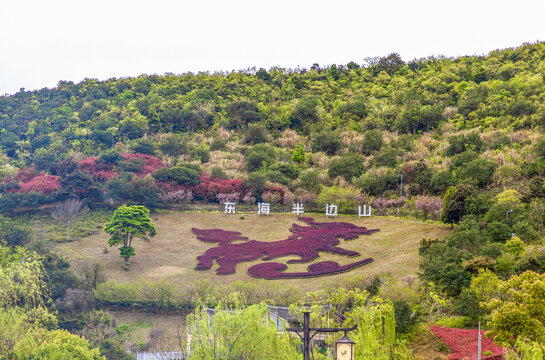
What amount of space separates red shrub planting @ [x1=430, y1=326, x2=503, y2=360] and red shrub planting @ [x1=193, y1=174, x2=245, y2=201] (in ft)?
87.6

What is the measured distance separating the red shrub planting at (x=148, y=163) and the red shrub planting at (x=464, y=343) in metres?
33.5

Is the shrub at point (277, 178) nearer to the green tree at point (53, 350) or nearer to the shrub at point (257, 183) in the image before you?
the shrub at point (257, 183)

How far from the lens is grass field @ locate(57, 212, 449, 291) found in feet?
99.6

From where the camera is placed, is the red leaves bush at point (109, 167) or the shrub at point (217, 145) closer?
the red leaves bush at point (109, 167)

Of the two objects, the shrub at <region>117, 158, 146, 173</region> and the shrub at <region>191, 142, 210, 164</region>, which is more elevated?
the shrub at <region>191, 142, 210, 164</region>

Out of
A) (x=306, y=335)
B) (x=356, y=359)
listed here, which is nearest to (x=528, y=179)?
(x=356, y=359)

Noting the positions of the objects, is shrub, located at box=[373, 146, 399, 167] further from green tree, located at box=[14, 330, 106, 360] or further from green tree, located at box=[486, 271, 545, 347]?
green tree, located at box=[14, 330, 106, 360]

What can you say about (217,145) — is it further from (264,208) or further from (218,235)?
(218,235)

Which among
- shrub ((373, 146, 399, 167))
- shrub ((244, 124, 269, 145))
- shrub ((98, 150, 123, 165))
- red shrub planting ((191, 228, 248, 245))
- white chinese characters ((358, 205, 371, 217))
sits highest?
shrub ((244, 124, 269, 145))

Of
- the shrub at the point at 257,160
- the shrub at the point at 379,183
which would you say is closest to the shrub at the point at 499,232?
the shrub at the point at 379,183

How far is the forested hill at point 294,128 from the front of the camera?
4303 centimetres

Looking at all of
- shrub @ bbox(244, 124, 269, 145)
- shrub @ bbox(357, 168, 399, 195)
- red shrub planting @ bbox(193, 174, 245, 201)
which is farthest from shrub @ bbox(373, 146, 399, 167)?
shrub @ bbox(244, 124, 269, 145)

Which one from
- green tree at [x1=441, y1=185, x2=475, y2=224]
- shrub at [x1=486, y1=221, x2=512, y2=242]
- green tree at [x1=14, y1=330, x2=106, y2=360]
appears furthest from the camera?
green tree at [x1=441, y1=185, x2=475, y2=224]

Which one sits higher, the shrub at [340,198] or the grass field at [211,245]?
the shrub at [340,198]
